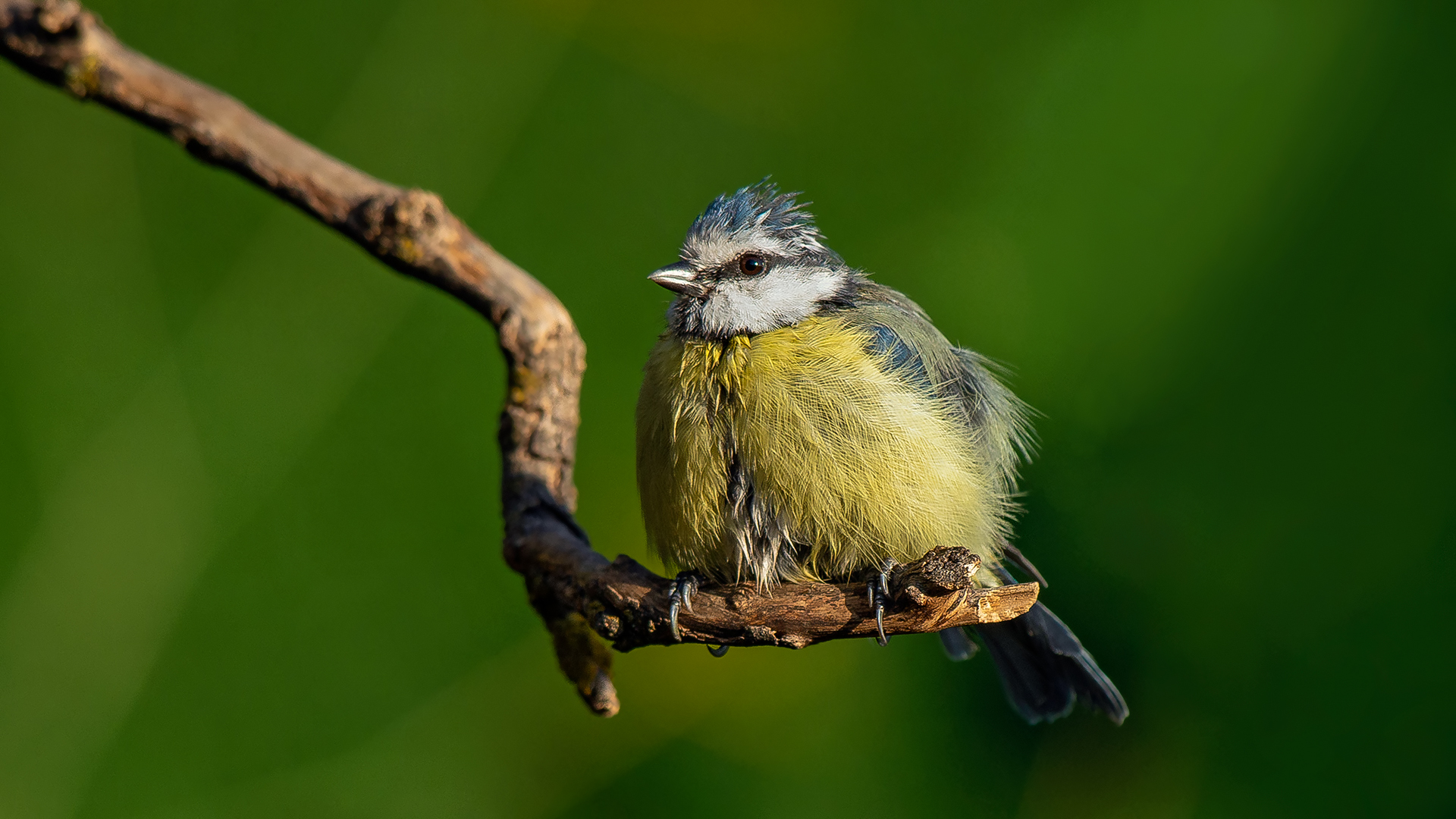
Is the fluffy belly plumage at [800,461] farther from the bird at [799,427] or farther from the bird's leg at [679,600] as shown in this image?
the bird's leg at [679,600]

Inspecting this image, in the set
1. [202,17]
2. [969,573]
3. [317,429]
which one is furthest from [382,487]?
[969,573]

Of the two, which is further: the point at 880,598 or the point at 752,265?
the point at 752,265

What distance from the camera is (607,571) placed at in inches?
62.4

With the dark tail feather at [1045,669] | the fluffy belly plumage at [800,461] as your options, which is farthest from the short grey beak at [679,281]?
the dark tail feather at [1045,669]

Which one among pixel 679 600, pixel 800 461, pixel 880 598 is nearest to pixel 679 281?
pixel 800 461

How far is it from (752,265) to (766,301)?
92 mm

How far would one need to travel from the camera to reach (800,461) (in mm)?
1544

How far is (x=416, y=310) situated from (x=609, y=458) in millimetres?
608

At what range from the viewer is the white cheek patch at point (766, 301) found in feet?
5.61

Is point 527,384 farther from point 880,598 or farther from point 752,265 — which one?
point 880,598

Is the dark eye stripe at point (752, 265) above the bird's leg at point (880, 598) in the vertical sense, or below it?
above

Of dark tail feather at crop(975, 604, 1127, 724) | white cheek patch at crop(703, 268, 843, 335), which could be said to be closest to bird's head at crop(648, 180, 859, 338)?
white cheek patch at crop(703, 268, 843, 335)

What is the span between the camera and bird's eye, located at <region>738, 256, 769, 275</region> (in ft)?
5.90

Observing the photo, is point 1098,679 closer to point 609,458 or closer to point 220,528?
point 609,458
